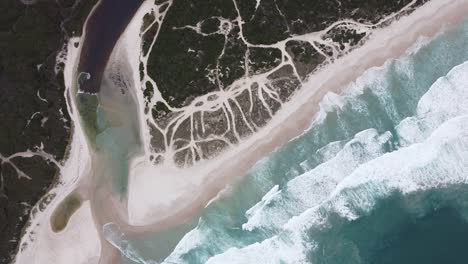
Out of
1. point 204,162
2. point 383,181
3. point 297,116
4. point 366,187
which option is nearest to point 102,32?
point 204,162

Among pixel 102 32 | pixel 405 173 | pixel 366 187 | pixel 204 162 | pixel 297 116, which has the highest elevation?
pixel 102 32

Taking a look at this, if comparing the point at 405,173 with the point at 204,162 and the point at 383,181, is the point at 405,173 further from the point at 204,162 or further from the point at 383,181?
the point at 204,162

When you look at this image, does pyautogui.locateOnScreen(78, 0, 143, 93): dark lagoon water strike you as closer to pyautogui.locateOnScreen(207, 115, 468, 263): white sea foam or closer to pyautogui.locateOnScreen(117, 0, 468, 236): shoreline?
pyautogui.locateOnScreen(117, 0, 468, 236): shoreline

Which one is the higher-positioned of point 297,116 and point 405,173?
point 297,116

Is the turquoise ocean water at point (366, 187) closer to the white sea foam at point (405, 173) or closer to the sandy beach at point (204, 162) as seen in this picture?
the white sea foam at point (405, 173)

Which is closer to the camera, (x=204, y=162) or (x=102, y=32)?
(x=204, y=162)

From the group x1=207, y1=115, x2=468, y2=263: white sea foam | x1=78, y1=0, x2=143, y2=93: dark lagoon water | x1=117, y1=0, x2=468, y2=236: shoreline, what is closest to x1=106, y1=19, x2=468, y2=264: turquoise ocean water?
x1=207, y1=115, x2=468, y2=263: white sea foam

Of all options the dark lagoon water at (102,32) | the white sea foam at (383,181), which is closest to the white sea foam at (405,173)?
the white sea foam at (383,181)
